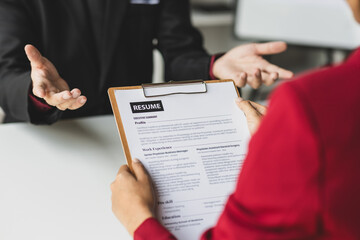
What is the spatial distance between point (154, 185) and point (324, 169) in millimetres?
355

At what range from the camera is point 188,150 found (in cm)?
77

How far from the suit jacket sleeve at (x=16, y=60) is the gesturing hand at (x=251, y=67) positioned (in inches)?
17.4

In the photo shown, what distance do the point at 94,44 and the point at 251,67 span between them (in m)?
0.50

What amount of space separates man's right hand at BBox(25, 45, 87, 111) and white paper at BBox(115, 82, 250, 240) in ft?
0.38

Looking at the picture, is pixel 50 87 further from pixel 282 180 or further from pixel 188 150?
pixel 282 180

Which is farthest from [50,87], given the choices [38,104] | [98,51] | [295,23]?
[295,23]

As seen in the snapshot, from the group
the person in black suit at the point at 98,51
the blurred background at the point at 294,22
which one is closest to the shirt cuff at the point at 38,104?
the person in black suit at the point at 98,51

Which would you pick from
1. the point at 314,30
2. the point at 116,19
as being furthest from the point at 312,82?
the point at 314,30

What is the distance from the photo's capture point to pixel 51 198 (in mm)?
857

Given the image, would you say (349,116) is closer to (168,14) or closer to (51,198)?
(51,198)

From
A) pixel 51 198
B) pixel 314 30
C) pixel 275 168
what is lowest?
pixel 314 30

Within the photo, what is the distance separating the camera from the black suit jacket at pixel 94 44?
117 cm

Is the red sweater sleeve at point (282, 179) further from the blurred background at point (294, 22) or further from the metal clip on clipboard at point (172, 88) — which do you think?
the blurred background at point (294, 22)

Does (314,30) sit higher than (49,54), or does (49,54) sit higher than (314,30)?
(49,54)
